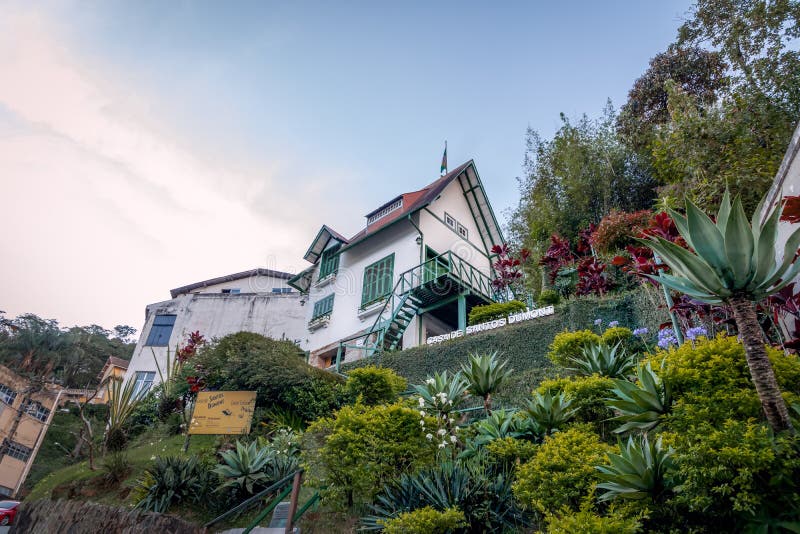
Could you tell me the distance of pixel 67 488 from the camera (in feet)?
29.8

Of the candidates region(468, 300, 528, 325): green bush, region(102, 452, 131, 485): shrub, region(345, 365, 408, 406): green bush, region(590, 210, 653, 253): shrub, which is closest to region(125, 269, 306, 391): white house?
region(468, 300, 528, 325): green bush

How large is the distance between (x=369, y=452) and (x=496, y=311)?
7871 mm

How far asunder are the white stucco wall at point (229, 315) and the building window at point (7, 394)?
20.9 ft

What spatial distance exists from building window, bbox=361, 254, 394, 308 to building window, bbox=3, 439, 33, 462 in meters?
20.2

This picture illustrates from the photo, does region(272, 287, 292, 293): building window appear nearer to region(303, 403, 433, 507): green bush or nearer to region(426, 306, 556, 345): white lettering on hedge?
region(426, 306, 556, 345): white lettering on hedge

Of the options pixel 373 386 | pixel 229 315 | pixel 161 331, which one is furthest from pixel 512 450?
pixel 161 331

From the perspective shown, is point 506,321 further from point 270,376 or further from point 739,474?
point 739,474

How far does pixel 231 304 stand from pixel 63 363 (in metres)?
22.9

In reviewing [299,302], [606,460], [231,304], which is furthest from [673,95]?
[231,304]

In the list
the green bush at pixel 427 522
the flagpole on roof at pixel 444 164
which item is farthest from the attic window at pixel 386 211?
the green bush at pixel 427 522

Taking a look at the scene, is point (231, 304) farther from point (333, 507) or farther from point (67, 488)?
point (333, 507)

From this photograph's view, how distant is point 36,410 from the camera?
81.5ft

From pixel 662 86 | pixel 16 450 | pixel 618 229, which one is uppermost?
pixel 662 86

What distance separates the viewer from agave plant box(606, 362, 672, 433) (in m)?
3.76
